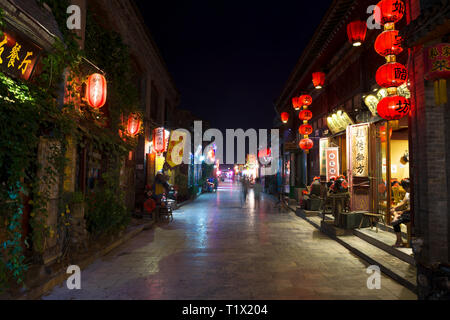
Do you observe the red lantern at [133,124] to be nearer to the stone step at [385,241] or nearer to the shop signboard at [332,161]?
the shop signboard at [332,161]

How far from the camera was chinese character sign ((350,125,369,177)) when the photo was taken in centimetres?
1036

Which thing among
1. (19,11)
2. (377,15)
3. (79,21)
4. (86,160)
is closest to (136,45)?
(79,21)

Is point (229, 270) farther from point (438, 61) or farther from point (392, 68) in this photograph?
point (392, 68)

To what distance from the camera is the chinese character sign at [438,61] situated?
529 centimetres

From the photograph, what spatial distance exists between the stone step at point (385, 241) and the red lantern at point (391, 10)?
5720 mm

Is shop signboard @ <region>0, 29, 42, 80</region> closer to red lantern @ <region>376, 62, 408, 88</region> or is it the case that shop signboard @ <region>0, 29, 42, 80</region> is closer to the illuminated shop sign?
red lantern @ <region>376, 62, 408, 88</region>

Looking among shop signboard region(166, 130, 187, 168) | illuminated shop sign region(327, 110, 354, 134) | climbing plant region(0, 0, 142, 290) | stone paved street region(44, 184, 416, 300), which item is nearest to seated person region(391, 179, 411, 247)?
stone paved street region(44, 184, 416, 300)

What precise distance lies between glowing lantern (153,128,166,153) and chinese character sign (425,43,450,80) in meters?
13.6

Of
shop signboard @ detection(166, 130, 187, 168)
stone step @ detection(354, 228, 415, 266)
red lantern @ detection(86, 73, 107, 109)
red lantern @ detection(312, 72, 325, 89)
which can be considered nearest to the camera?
stone step @ detection(354, 228, 415, 266)

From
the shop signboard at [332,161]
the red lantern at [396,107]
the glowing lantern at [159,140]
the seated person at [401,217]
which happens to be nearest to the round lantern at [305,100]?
the shop signboard at [332,161]

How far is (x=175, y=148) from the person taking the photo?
1856cm

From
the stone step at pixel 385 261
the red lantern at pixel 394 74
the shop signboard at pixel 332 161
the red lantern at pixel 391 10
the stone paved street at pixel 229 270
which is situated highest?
the red lantern at pixel 391 10
